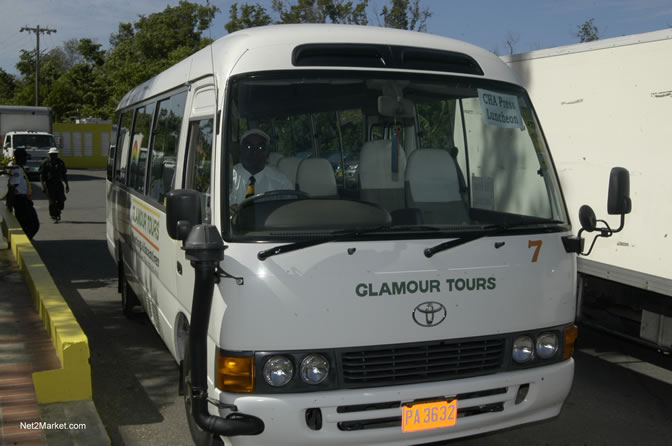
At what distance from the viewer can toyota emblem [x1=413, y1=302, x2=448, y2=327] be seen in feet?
12.2

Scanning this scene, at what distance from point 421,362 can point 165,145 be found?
9.12 feet

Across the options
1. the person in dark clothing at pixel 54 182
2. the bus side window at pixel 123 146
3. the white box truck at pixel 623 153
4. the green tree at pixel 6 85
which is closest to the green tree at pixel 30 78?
the green tree at pixel 6 85

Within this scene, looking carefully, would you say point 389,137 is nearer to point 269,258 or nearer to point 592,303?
point 269,258

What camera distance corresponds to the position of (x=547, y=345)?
4.06 m

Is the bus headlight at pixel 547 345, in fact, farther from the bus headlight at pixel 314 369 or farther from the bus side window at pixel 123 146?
the bus side window at pixel 123 146

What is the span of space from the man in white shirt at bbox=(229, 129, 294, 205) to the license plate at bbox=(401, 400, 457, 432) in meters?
1.28

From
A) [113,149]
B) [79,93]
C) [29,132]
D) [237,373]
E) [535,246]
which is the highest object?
[79,93]

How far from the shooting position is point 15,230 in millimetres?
11656

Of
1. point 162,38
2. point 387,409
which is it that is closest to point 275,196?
point 387,409

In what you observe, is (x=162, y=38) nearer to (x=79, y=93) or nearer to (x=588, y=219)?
(x=79, y=93)

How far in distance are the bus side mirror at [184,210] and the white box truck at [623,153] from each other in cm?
340

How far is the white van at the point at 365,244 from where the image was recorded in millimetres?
3549

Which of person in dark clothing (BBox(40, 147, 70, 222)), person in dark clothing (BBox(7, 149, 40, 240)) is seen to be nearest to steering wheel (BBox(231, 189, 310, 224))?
person in dark clothing (BBox(7, 149, 40, 240))

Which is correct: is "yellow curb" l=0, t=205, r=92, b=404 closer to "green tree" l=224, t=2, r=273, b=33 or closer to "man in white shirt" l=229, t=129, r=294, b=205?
"man in white shirt" l=229, t=129, r=294, b=205
